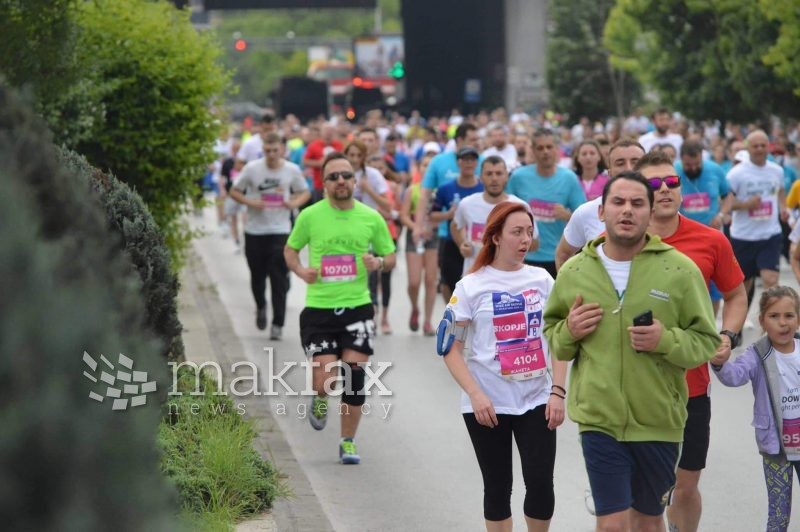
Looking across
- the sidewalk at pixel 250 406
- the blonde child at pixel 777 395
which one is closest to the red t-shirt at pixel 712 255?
the blonde child at pixel 777 395

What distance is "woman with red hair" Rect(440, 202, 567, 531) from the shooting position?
253 inches

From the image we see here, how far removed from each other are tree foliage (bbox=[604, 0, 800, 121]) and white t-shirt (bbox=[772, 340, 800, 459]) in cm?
2452

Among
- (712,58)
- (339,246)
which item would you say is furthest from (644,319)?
(712,58)

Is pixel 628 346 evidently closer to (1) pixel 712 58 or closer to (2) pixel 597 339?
(2) pixel 597 339

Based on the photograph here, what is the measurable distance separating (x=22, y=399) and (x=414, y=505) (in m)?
6.33

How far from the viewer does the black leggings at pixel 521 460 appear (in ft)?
21.0

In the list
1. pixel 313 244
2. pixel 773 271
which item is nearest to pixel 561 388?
pixel 313 244

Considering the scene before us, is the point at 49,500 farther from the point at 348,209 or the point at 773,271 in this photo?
the point at 773,271

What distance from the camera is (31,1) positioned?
11.9m

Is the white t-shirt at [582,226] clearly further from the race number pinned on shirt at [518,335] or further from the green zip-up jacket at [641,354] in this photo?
the green zip-up jacket at [641,354]

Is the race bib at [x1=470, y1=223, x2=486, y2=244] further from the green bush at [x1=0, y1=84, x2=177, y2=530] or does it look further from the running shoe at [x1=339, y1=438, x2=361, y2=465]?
the green bush at [x1=0, y1=84, x2=177, y2=530]

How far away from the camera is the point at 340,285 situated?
32.3 ft

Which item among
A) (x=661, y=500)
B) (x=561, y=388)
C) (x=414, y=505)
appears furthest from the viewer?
(x=414, y=505)

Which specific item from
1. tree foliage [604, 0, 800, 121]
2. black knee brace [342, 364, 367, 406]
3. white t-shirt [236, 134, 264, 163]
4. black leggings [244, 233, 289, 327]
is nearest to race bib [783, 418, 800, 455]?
black knee brace [342, 364, 367, 406]
